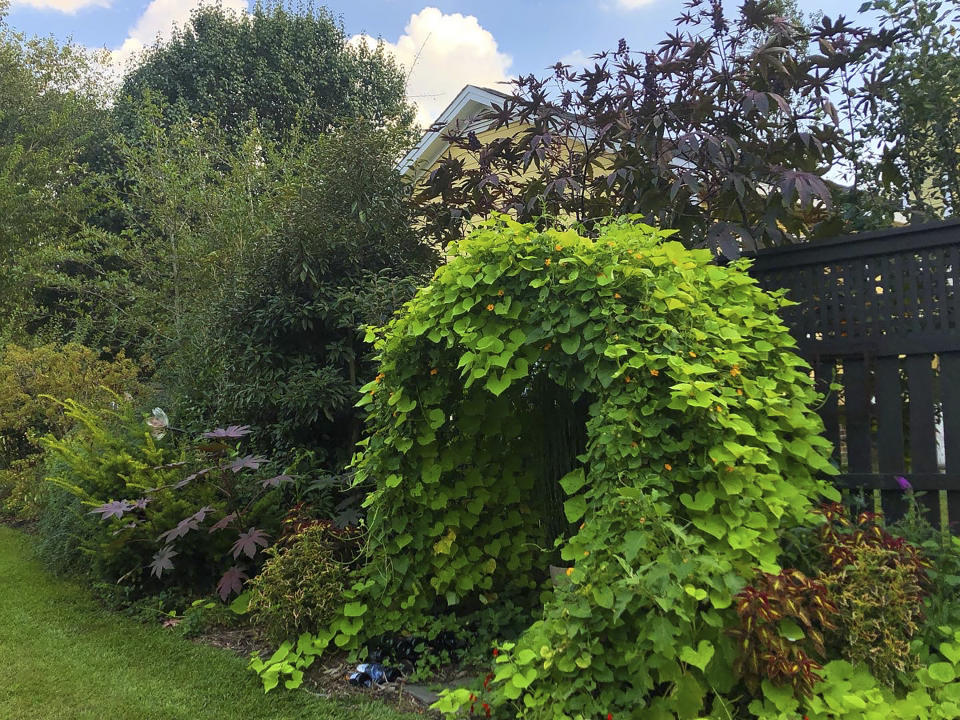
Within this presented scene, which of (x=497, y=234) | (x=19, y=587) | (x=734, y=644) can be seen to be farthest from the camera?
(x=19, y=587)

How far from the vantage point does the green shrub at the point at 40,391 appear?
6.71 m

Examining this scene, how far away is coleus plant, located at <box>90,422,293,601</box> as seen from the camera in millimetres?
3678

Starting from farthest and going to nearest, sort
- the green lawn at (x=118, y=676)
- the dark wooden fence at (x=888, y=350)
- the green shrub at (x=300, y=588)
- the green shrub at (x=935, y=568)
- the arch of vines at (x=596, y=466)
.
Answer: the green shrub at (x=300, y=588), the dark wooden fence at (x=888, y=350), the green lawn at (x=118, y=676), the green shrub at (x=935, y=568), the arch of vines at (x=596, y=466)

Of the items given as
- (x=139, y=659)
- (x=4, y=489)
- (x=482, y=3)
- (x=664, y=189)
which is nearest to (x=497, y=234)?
(x=664, y=189)

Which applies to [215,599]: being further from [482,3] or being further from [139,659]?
[482,3]

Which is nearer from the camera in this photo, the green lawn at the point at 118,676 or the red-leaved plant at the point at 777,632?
the red-leaved plant at the point at 777,632

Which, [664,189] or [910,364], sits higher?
[664,189]

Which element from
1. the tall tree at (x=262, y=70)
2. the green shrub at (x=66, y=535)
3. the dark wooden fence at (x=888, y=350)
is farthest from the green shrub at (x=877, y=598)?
the tall tree at (x=262, y=70)

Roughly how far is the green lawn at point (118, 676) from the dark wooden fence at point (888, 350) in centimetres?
249

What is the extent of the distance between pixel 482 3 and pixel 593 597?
702cm

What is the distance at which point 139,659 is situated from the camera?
328 centimetres

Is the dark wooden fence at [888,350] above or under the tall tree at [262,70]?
under

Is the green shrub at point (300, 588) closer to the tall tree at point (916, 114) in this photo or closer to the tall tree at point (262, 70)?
the tall tree at point (916, 114)

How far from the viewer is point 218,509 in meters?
4.02
